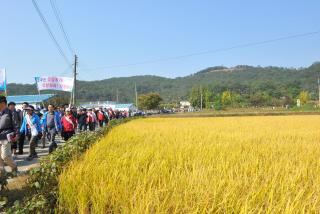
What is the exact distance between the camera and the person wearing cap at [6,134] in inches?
285

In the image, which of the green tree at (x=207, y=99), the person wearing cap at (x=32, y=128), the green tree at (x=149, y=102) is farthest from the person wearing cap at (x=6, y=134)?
the green tree at (x=207, y=99)

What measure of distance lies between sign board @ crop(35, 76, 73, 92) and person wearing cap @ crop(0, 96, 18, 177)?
20.7m

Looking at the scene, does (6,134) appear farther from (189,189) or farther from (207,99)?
(207,99)

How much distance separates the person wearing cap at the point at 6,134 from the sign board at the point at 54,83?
20.7 m

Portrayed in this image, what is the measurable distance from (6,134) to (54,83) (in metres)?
21.1

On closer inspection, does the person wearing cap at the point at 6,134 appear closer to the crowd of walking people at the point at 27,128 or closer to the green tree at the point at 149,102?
the crowd of walking people at the point at 27,128

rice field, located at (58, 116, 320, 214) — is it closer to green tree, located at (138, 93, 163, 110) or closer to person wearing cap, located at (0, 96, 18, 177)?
person wearing cap, located at (0, 96, 18, 177)

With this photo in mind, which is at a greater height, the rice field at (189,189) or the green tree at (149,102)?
the green tree at (149,102)

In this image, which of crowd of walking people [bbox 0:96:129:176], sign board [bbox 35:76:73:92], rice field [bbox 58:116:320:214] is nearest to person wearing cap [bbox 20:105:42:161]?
crowd of walking people [bbox 0:96:129:176]

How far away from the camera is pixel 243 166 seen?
16.4 ft

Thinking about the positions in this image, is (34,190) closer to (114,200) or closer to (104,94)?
(114,200)

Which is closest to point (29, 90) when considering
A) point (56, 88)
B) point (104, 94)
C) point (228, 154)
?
point (104, 94)

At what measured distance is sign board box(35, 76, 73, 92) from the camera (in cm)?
2777

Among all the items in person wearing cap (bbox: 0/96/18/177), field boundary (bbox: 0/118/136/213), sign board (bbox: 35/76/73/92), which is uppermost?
sign board (bbox: 35/76/73/92)
